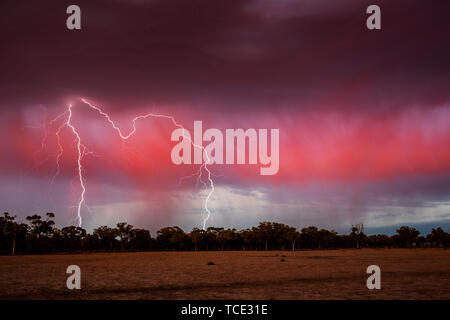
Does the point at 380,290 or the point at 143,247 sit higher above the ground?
the point at 380,290

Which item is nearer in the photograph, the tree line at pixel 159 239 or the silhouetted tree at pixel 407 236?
the tree line at pixel 159 239

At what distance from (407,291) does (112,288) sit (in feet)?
48.4

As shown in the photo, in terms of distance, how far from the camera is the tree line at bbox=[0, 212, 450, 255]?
102938 mm

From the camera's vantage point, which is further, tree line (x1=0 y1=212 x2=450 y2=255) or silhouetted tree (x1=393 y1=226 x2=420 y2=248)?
silhouetted tree (x1=393 y1=226 x2=420 y2=248)

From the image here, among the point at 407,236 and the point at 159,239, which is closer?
the point at 159,239

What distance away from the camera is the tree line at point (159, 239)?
4053 inches

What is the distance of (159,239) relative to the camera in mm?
145625
